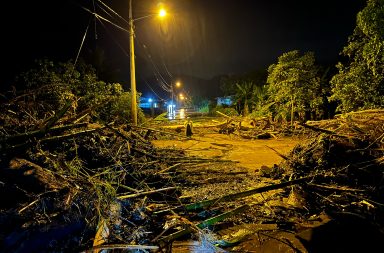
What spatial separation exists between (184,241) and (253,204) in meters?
1.57

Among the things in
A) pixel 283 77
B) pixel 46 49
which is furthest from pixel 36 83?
pixel 283 77

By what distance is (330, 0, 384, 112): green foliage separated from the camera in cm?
819

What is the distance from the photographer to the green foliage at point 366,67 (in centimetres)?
819

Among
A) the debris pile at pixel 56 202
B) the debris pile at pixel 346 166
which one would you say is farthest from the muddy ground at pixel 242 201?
the debris pile at pixel 56 202

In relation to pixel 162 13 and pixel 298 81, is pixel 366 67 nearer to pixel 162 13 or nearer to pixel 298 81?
pixel 298 81

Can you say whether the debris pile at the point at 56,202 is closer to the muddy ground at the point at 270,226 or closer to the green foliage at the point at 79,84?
the muddy ground at the point at 270,226

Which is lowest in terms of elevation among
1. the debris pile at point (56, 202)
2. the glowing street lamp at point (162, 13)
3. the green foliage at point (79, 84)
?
the debris pile at point (56, 202)

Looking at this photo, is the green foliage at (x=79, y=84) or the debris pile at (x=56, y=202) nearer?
the debris pile at (x=56, y=202)

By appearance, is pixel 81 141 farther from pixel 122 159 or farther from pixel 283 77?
pixel 283 77

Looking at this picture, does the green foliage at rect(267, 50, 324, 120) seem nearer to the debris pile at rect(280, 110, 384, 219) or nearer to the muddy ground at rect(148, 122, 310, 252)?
the muddy ground at rect(148, 122, 310, 252)

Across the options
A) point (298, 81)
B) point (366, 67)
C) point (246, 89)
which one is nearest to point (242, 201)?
Answer: point (366, 67)

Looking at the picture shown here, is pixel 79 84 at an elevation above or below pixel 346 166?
above

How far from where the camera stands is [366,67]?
932 centimetres

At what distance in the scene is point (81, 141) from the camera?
18.1 feet
